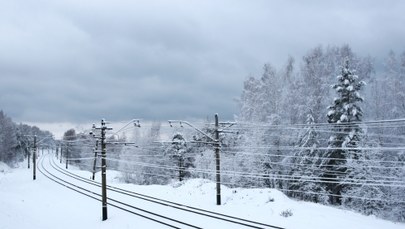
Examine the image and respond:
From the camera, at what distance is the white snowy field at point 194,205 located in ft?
69.7

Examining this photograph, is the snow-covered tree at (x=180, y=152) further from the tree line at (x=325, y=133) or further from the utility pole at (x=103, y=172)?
the utility pole at (x=103, y=172)

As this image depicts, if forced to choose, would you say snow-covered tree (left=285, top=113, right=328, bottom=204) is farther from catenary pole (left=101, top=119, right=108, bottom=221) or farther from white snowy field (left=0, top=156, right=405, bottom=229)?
catenary pole (left=101, top=119, right=108, bottom=221)

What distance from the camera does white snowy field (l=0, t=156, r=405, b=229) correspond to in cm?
2123

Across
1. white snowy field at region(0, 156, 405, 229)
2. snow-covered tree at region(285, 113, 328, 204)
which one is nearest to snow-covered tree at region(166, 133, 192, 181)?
white snowy field at region(0, 156, 405, 229)

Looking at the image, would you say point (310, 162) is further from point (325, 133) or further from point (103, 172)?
point (103, 172)

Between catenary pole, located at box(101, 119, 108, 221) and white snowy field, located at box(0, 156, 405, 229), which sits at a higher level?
catenary pole, located at box(101, 119, 108, 221)

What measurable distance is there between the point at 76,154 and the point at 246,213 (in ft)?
426

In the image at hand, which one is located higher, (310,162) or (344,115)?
(344,115)

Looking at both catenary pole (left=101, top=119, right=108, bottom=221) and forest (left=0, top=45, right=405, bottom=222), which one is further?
forest (left=0, top=45, right=405, bottom=222)

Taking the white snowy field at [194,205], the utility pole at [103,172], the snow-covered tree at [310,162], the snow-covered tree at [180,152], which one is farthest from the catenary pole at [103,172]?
the snow-covered tree at [180,152]

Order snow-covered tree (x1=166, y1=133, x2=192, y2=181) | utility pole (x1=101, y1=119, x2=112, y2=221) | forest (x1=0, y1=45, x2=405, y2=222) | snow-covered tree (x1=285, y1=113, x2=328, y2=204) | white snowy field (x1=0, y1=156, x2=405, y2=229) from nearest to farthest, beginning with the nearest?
white snowy field (x1=0, y1=156, x2=405, y2=229) < utility pole (x1=101, y1=119, x2=112, y2=221) < forest (x1=0, y1=45, x2=405, y2=222) < snow-covered tree (x1=285, y1=113, x2=328, y2=204) < snow-covered tree (x1=166, y1=133, x2=192, y2=181)

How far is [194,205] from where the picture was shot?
96.7 ft

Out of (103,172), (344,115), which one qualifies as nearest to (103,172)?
(103,172)

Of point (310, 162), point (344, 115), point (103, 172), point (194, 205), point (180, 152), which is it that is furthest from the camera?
point (180, 152)
